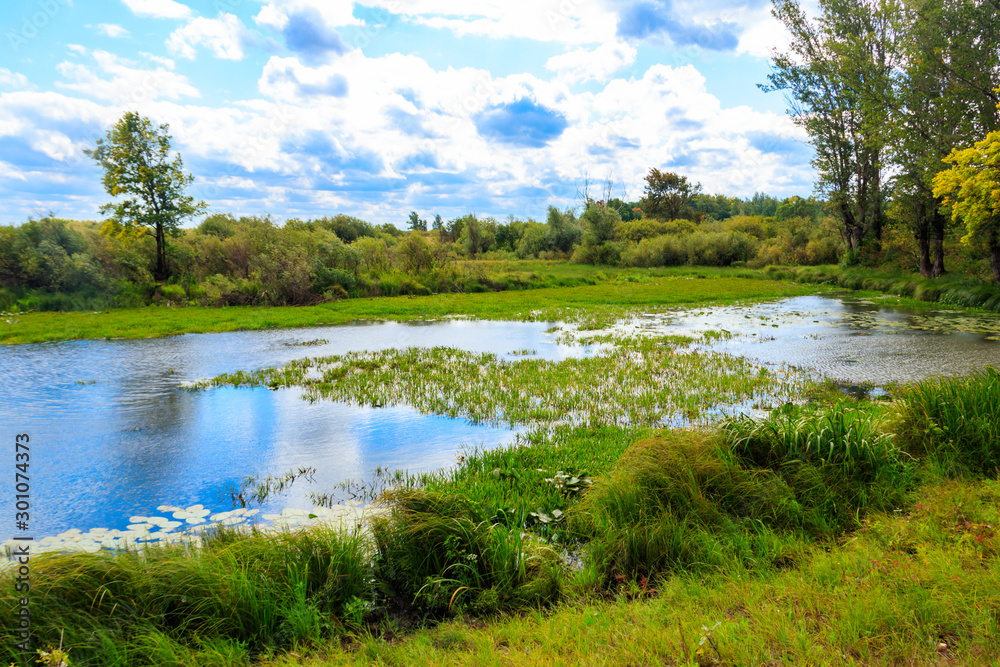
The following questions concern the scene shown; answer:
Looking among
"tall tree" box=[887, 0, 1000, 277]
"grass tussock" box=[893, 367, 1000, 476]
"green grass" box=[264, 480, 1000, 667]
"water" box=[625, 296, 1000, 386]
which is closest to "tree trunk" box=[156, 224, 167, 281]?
"water" box=[625, 296, 1000, 386]

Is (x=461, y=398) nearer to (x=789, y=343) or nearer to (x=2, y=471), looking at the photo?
(x=2, y=471)

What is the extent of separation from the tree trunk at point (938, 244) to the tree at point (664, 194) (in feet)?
205

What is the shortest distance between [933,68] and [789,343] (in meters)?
16.4

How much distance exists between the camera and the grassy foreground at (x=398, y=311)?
1819 centimetres

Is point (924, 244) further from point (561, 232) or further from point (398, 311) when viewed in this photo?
point (561, 232)

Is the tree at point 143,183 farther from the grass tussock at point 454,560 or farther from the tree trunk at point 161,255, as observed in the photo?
the grass tussock at point 454,560

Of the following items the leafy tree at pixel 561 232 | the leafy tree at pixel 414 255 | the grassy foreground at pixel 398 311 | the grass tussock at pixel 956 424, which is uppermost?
the leafy tree at pixel 561 232

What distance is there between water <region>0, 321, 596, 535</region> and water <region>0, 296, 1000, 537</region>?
0.03 m

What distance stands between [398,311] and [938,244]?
30203mm

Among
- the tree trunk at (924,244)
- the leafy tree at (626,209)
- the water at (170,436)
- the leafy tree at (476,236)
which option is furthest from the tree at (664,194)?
the water at (170,436)

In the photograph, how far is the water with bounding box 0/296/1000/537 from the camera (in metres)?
6.25

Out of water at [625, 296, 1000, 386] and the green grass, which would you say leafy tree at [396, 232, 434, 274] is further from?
the green grass

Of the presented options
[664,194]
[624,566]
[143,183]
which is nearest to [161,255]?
[143,183]

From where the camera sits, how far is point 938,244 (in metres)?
27.2
